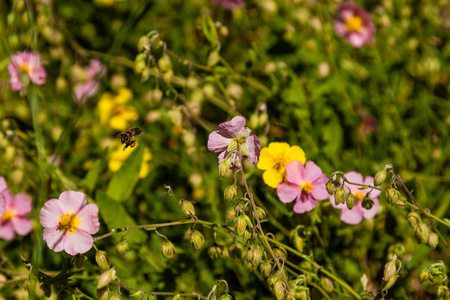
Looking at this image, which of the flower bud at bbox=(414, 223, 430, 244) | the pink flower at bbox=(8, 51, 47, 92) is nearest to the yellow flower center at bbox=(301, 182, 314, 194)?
the flower bud at bbox=(414, 223, 430, 244)

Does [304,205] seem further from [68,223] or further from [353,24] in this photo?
[353,24]

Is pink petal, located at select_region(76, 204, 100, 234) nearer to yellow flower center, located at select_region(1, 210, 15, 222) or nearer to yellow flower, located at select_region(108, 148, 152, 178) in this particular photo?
yellow flower center, located at select_region(1, 210, 15, 222)

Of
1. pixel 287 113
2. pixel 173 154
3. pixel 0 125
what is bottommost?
pixel 173 154

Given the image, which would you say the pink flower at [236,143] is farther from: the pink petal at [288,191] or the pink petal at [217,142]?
the pink petal at [288,191]

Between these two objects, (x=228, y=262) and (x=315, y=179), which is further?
(x=228, y=262)

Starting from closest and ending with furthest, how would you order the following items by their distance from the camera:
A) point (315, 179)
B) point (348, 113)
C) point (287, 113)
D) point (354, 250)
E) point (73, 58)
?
point (315, 179) → point (354, 250) → point (287, 113) → point (348, 113) → point (73, 58)

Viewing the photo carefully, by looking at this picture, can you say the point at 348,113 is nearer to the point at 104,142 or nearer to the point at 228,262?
the point at 228,262

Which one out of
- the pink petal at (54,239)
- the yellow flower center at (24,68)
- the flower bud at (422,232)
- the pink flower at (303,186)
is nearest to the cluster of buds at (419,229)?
the flower bud at (422,232)

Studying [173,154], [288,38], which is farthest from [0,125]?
[288,38]
